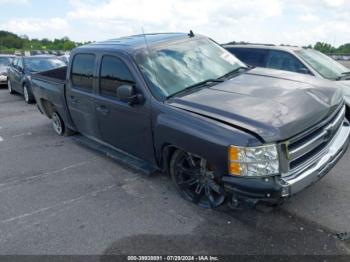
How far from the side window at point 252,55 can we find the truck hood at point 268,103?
302cm

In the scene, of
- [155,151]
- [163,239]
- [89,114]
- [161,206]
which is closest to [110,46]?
[89,114]

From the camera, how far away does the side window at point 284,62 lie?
21.1 feet

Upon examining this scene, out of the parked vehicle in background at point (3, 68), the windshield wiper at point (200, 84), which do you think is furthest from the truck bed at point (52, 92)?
the parked vehicle in background at point (3, 68)

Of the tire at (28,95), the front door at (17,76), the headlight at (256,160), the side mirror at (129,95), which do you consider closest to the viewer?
the headlight at (256,160)

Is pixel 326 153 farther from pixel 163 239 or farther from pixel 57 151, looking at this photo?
pixel 57 151

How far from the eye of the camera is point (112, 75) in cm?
444

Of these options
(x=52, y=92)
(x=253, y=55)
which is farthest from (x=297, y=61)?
(x=52, y=92)

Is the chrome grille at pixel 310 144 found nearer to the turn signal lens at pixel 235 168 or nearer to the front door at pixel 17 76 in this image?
the turn signal lens at pixel 235 168

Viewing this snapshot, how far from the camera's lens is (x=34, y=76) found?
23.5 ft

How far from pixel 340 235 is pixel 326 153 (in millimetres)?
827

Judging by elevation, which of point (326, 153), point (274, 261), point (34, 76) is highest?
point (34, 76)

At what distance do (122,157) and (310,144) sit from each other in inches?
102

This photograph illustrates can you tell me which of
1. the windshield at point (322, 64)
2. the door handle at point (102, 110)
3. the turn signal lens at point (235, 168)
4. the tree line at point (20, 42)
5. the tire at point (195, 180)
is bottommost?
the tire at point (195, 180)

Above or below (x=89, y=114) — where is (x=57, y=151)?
below
